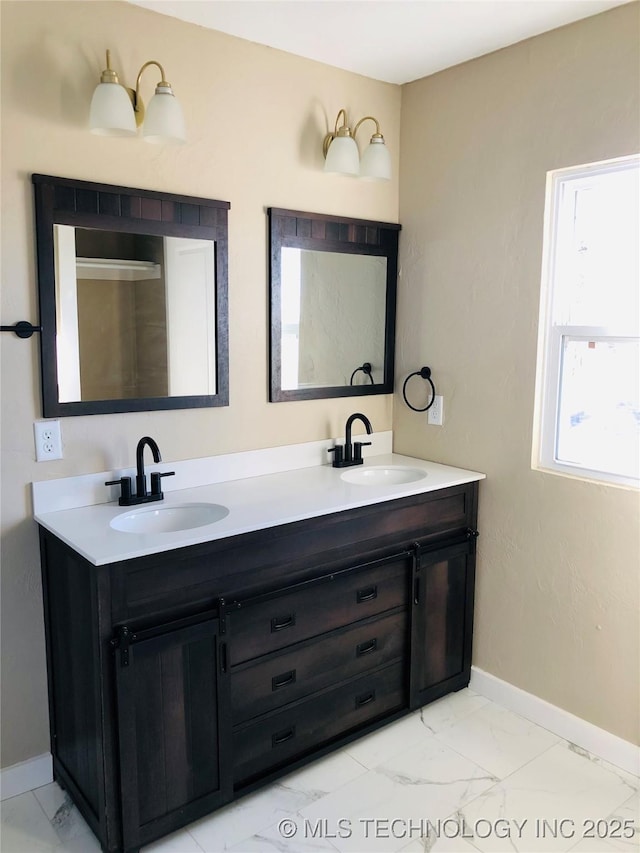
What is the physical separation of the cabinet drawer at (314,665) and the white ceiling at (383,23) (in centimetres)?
202

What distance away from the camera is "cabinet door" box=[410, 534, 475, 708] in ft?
8.29

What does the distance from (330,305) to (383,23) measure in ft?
3.27

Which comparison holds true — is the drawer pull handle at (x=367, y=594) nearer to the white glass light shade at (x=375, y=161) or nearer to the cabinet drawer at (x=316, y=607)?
the cabinet drawer at (x=316, y=607)

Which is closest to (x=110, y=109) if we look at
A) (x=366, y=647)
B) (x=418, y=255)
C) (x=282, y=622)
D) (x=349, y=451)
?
(x=418, y=255)

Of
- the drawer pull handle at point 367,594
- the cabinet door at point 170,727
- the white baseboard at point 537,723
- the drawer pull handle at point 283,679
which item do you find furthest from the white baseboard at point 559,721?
the cabinet door at point 170,727

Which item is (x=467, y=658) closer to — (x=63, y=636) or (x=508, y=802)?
(x=508, y=802)

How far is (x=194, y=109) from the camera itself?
7.45 ft

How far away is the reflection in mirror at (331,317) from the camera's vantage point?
262 cm

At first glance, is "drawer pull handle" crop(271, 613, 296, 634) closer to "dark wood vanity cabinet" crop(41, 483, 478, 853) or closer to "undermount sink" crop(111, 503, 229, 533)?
"dark wood vanity cabinet" crop(41, 483, 478, 853)

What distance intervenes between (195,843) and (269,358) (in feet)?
5.25

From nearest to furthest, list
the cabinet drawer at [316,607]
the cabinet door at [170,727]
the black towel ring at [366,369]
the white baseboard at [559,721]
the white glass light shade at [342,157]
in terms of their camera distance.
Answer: the cabinet door at [170,727], the cabinet drawer at [316,607], the white baseboard at [559,721], the white glass light shade at [342,157], the black towel ring at [366,369]

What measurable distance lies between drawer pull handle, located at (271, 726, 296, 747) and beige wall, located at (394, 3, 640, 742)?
0.93 meters

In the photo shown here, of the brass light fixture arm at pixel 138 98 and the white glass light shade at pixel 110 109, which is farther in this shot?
the brass light fixture arm at pixel 138 98

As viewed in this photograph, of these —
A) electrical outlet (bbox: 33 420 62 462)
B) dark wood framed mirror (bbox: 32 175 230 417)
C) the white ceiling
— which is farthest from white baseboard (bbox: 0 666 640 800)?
the white ceiling
